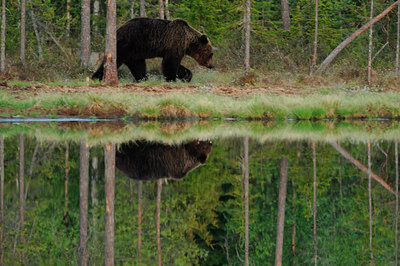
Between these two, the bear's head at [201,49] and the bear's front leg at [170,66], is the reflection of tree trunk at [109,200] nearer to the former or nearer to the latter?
the bear's front leg at [170,66]

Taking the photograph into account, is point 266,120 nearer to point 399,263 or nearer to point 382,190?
point 382,190

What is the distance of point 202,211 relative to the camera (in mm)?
6930

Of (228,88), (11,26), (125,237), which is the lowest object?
(125,237)

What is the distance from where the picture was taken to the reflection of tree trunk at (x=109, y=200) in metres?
5.95

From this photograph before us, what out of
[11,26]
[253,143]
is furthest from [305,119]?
[11,26]

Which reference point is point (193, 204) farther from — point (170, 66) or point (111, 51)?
point (170, 66)

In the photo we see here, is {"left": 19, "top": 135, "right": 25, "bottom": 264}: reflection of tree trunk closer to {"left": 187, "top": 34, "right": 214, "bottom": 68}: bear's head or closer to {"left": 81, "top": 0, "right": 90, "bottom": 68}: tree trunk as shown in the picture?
{"left": 187, "top": 34, "right": 214, "bottom": 68}: bear's head

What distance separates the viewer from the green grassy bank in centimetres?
1447

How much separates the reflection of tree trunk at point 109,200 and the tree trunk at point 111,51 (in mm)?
8689

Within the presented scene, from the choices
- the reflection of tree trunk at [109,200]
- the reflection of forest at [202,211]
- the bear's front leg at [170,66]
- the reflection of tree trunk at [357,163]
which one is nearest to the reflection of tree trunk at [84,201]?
the reflection of forest at [202,211]

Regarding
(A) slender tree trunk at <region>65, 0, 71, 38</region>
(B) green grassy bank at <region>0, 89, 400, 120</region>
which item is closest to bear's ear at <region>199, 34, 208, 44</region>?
(B) green grassy bank at <region>0, 89, 400, 120</region>

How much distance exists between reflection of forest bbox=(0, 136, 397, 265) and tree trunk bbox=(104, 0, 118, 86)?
861cm

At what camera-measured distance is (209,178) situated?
27.6ft

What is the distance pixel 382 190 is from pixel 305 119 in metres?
7.72
